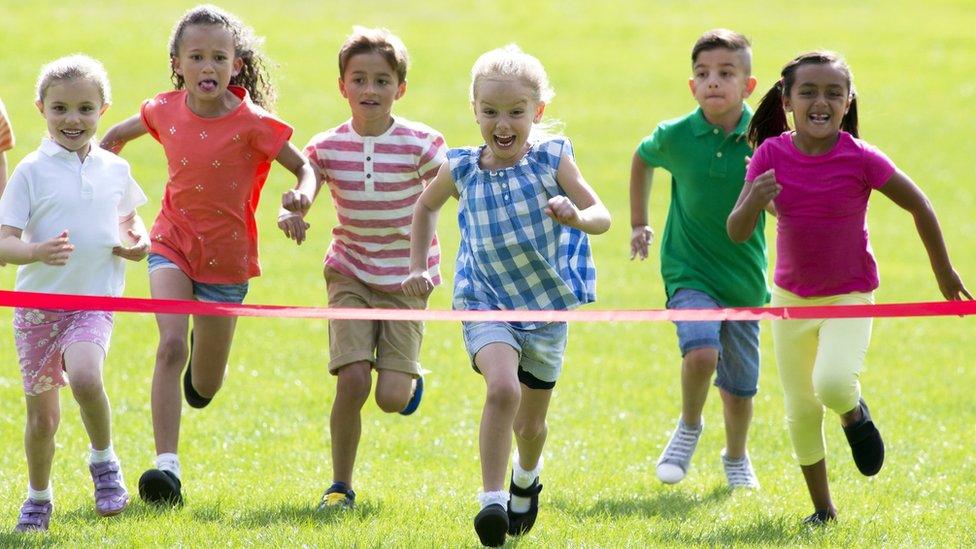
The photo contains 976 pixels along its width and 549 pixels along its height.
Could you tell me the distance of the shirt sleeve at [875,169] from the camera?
599 cm

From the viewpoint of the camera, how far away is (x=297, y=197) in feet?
20.4

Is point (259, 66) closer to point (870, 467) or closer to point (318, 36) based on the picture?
point (870, 467)

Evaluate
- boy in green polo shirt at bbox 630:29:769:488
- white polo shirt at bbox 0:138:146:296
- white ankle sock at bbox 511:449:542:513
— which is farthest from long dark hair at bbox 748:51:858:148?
white polo shirt at bbox 0:138:146:296

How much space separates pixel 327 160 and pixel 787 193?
2.24 meters

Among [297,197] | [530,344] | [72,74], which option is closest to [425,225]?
[297,197]

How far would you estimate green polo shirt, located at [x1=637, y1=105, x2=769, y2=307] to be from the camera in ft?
24.0

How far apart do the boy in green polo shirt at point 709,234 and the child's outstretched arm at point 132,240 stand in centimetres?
246

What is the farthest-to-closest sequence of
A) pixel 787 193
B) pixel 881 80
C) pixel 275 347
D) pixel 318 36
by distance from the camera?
pixel 318 36, pixel 881 80, pixel 275 347, pixel 787 193

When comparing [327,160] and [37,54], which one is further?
[37,54]

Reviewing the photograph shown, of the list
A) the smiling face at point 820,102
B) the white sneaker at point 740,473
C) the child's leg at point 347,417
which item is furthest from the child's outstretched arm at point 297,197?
the white sneaker at point 740,473

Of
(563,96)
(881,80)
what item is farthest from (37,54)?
(881,80)

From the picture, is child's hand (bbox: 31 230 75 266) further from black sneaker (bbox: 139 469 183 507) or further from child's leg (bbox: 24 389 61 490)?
black sneaker (bbox: 139 469 183 507)

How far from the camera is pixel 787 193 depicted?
6.14m

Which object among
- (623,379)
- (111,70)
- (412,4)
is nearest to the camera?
(623,379)
